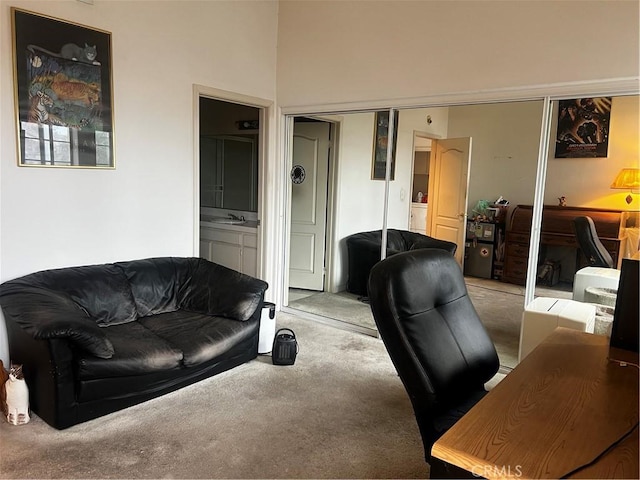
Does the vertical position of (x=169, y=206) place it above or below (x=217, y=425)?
above

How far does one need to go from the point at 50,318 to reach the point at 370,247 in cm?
335

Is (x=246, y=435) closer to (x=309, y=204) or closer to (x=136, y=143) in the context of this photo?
(x=136, y=143)

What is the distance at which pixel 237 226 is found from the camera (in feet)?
16.9

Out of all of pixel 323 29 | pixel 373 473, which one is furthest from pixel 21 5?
pixel 373 473

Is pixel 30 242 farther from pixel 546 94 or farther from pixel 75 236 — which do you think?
pixel 546 94

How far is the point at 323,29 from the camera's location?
4.33m

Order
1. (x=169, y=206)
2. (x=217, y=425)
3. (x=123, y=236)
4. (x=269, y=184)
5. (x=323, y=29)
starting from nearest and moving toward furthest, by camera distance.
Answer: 1. (x=217, y=425)
2. (x=123, y=236)
3. (x=169, y=206)
4. (x=323, y=29)
5. (x=269, y=184)

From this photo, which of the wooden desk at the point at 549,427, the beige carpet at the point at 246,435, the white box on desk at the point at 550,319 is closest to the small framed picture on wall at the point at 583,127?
the white box on desk at the point at 550,319

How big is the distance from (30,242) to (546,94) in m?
3.59

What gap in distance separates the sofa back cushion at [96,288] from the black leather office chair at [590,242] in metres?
3.34

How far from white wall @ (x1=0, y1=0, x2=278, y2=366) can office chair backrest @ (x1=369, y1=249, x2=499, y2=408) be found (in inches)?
97.8

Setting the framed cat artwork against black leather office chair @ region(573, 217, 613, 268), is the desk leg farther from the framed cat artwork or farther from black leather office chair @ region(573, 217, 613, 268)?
the framed cat artwork

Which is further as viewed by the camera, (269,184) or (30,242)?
(269,184)

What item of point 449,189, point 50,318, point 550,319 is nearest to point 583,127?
point 449,189
